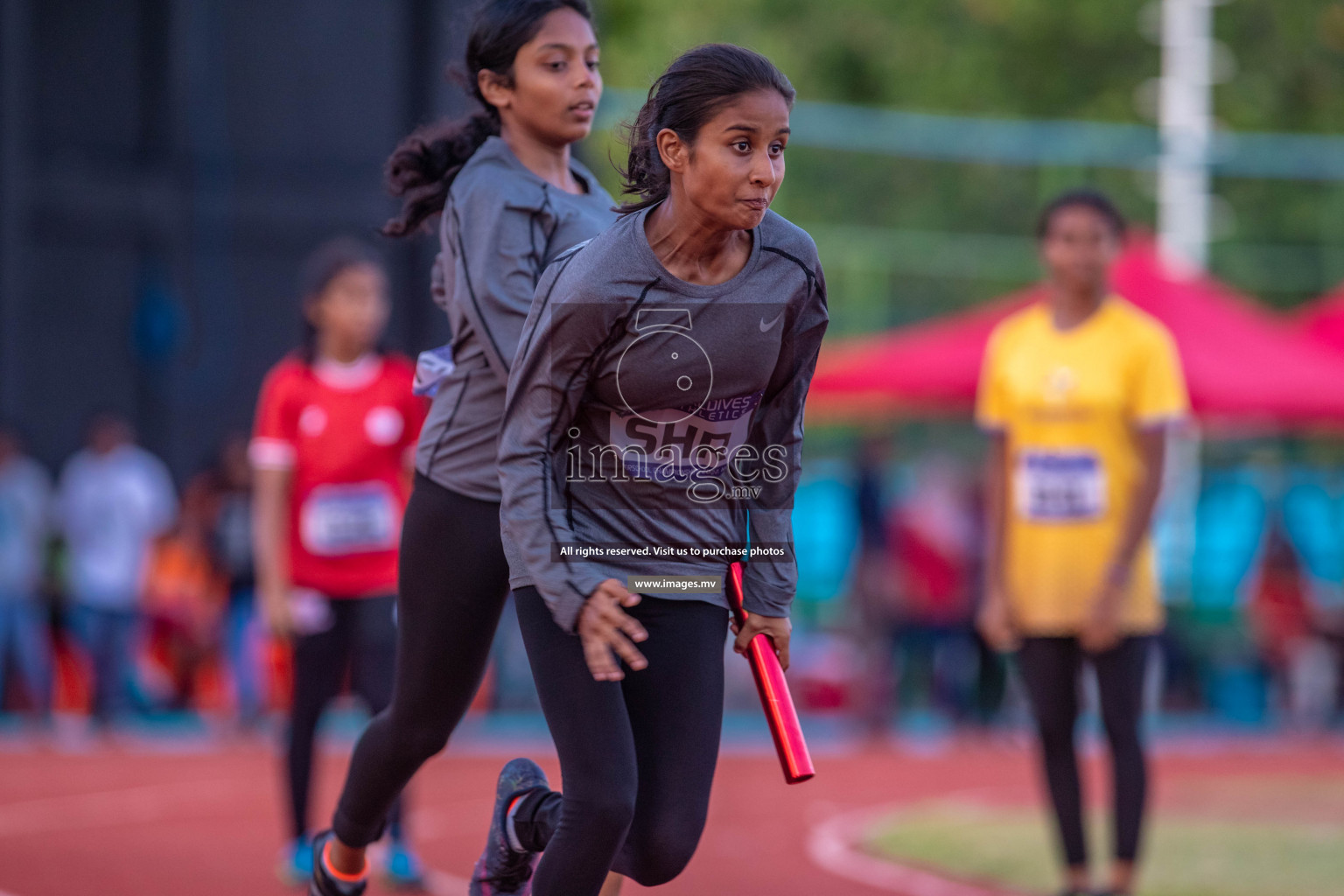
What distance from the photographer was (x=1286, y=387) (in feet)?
41.6

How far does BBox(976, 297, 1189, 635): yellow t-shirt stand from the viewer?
18.7 feet

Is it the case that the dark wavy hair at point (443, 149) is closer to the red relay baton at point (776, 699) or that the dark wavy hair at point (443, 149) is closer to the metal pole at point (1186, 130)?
the red relay baton at point (776, 699)

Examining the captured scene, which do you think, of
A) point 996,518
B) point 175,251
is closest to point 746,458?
point 996,518

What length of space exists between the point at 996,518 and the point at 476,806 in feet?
12.5

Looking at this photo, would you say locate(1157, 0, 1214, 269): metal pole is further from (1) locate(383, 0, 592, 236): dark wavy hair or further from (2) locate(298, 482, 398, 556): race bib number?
(1) locate(383, 0, 592, 236): dark wavy hair

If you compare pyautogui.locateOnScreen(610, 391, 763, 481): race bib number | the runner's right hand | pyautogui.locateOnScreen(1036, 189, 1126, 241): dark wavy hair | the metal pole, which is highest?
the metal pole

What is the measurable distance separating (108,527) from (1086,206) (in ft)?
28.2

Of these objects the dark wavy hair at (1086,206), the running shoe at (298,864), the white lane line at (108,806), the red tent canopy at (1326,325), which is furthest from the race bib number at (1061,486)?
the red tent canopy at (1326,325)

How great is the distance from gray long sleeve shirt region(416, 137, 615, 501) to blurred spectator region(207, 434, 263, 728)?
340 inches

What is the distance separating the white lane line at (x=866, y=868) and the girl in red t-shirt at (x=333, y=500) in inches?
71.6

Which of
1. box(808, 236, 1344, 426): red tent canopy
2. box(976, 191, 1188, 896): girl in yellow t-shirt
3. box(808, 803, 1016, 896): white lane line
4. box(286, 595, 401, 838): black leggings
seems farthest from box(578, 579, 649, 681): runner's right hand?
box(808, 236, 1344, 426): red tent canopy

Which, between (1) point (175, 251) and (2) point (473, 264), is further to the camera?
(1) point (175, 251)

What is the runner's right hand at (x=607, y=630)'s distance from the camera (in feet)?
10.9

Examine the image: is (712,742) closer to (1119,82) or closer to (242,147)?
(242,147)
